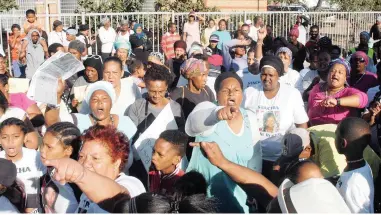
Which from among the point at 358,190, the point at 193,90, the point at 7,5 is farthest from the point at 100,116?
the point at 7,5

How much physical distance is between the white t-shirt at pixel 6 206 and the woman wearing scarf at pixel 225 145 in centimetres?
113

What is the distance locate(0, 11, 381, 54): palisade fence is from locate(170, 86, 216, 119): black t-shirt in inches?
281

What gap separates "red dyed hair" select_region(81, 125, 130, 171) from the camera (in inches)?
121

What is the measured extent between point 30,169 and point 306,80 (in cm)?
358

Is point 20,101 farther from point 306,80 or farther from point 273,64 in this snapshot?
point 306,80

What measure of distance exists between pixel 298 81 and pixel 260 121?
1995 millimetres

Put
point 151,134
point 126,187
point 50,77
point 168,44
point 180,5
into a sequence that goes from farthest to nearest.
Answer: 1. point 180,5
2. point 168,44
3. point 50,77
4. point 151,134
5. point 126,187

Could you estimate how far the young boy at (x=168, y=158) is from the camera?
11.5ft

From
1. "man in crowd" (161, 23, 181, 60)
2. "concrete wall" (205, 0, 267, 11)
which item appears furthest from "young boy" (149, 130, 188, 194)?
"concrete wall" (205, 0, 267, 11)

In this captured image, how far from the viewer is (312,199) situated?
6.93 feet

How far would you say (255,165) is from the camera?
149 inches

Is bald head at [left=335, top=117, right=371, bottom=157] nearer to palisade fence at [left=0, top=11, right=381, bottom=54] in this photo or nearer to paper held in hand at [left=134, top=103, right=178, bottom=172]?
paper held in hand at [left=134, top=103, right=178, bottom=172]

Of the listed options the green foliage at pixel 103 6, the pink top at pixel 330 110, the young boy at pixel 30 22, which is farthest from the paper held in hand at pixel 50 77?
the green foliage at pixel 103 6

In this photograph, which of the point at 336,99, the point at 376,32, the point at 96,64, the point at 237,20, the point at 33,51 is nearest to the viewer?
the point at 336,99
